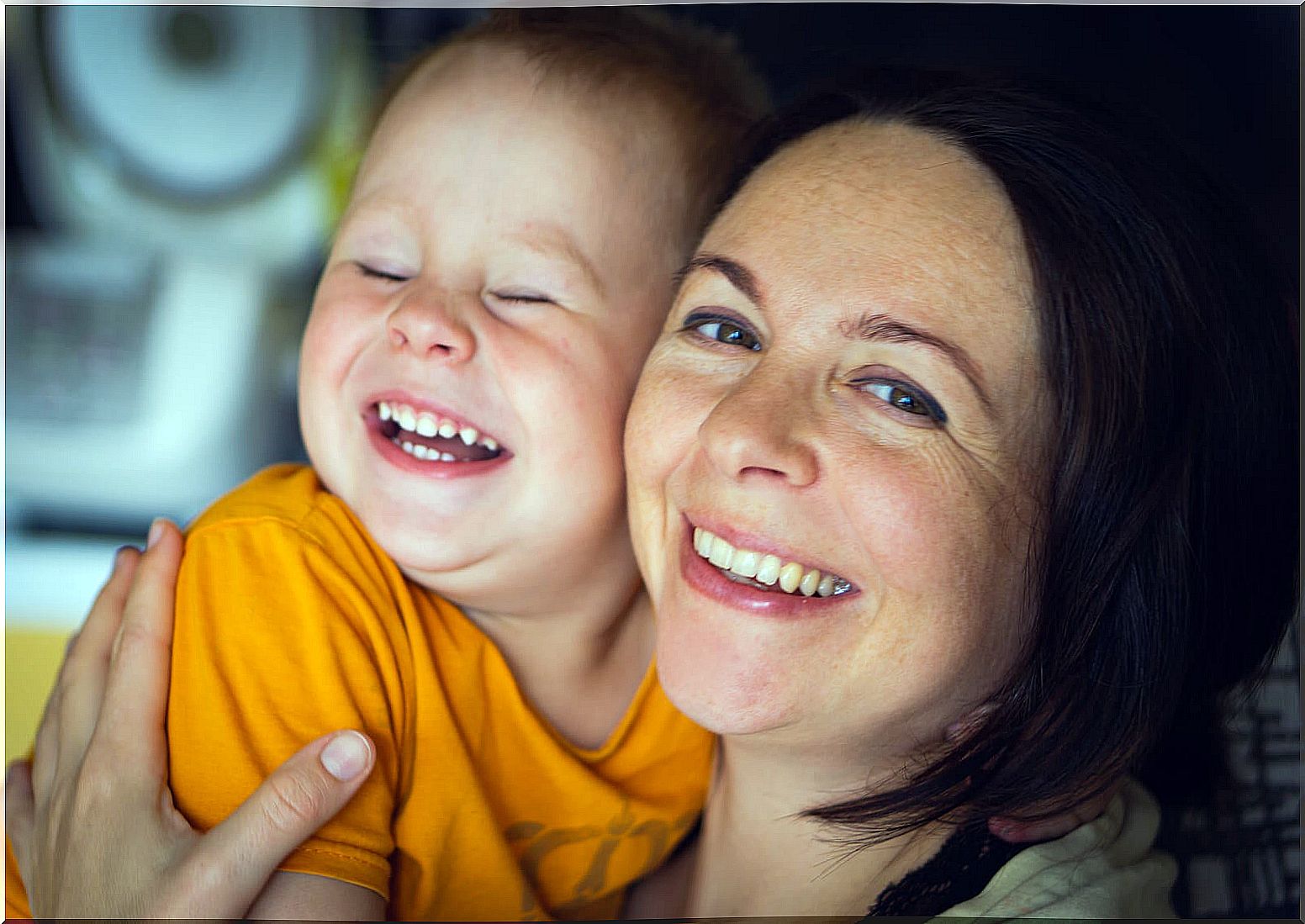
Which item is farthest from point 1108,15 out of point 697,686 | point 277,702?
point 277,702

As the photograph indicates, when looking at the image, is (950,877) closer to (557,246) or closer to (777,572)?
(777,572)

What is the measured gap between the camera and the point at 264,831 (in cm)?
88

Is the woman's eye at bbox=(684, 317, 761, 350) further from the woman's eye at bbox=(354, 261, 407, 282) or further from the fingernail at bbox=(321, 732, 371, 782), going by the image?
the fingernail at bbox=(321, 732, 371, 782)

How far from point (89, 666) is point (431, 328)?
0.48m

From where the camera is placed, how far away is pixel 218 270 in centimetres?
105

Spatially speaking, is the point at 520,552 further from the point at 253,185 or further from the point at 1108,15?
the point at 1108,15

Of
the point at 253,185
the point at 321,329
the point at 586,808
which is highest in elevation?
the point at 253,185

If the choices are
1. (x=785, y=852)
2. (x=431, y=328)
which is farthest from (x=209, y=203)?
(x=785, y=852)

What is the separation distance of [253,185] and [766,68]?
51 centimetres

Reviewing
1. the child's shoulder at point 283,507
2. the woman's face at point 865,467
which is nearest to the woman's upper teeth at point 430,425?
the child's shoulder at point 283,507

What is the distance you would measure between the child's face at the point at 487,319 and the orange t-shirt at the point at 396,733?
71 mm

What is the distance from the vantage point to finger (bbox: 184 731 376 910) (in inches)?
34.4

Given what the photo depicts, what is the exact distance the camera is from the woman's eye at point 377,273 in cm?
106

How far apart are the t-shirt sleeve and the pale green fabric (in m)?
0.51
